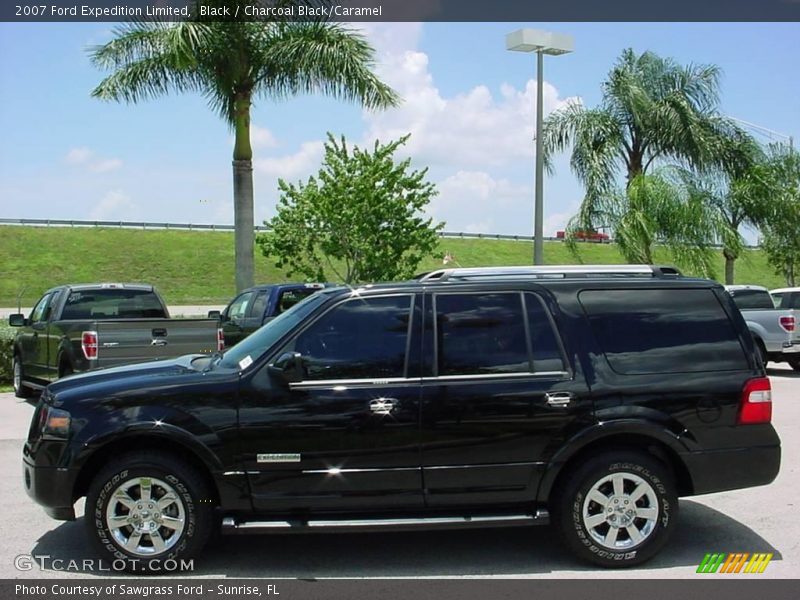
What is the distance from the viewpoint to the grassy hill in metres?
51.5

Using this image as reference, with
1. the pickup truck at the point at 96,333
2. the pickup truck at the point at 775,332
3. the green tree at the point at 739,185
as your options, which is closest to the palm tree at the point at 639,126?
the green tree at the point at 739,185

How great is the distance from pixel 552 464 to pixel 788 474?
3.80 metres

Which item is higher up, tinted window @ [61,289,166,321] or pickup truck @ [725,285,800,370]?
tinted window @ [61,289,166,321]

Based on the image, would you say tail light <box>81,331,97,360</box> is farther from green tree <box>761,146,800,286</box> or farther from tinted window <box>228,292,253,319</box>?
green tree <box>761,146,800,286</box>

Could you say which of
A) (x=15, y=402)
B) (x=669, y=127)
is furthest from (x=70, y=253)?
(x=15, y=402)

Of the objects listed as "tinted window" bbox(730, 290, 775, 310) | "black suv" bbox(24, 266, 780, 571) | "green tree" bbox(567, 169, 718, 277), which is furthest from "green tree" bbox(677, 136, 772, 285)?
"black suv" bbox(24, 266, 780, 571)

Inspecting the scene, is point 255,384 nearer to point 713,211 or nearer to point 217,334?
point 217,334

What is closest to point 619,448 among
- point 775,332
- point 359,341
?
point 359,341

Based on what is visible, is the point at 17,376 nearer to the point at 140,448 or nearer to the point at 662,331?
the point at 140,448

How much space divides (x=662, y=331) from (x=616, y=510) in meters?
1.20

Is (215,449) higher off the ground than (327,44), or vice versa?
(327,44)

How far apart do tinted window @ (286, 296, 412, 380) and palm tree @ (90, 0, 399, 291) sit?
13.4 m

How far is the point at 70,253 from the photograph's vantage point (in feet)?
186
